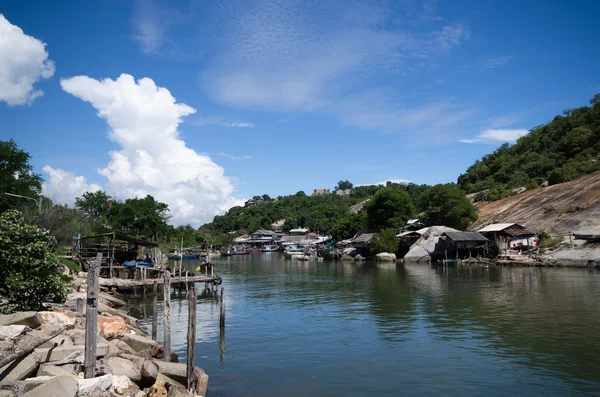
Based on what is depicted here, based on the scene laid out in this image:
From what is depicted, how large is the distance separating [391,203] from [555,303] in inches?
2405

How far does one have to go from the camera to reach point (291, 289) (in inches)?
1666

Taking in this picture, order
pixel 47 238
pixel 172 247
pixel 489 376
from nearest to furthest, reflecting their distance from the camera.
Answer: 1. pixel 489 376
2. pixel 47 238
3. pixel 172 247

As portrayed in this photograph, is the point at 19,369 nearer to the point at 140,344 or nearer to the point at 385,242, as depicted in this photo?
the point at 140,344

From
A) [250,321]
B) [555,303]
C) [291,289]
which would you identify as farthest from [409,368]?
[291,289]

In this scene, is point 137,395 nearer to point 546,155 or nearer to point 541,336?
point 541,336

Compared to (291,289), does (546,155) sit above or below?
above

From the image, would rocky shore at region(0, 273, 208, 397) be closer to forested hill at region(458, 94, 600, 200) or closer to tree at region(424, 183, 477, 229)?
tree at region(424, 183, 477, 229)

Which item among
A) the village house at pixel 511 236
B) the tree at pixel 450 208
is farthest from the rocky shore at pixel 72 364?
the tree at pixel 450 208

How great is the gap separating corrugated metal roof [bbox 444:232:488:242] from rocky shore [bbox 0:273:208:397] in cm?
5903

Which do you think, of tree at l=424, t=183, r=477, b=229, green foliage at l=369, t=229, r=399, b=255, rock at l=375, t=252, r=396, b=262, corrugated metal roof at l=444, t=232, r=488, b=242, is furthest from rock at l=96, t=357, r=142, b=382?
tree at l=424, t=183, r=477, b=229

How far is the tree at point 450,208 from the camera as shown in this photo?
77188 mm

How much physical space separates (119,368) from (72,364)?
1307 mm

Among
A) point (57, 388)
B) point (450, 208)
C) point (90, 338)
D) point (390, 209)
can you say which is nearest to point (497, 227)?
point (450, 208)

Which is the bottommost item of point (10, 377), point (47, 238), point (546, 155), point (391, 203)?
point (10, 377)
